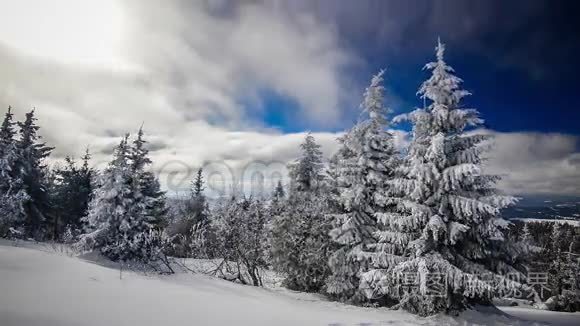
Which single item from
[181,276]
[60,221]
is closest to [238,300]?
[181,276]

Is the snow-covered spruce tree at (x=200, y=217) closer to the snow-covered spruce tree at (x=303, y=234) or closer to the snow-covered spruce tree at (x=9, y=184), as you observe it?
the snow-covered spruce tree at (x=303, y=234)

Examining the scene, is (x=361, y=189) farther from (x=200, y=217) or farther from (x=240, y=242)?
(x=200, y=217)

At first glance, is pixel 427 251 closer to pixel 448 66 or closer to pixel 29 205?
pixel 448 66

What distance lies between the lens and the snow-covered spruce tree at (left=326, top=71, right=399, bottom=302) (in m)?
18.2

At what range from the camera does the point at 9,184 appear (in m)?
26.6

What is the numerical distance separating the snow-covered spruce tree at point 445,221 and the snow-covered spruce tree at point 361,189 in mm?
3899

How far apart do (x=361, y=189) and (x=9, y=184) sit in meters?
26.9

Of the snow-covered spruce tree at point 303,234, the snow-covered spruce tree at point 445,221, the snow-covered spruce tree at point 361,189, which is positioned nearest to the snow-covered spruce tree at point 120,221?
the snow-covered spruce tree at point 303,234

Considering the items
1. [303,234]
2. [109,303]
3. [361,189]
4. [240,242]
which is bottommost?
[109,303]

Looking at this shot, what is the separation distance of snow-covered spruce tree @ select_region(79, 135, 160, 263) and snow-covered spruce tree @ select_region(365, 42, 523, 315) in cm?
1559

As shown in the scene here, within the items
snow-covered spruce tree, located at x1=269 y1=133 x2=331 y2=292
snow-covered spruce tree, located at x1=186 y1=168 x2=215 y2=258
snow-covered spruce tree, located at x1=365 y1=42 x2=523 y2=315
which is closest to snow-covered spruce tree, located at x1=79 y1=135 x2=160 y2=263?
snow-covered spruce tree, located at x1=186 y1=168 x2=215 y2=258

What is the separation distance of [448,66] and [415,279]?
332 inches

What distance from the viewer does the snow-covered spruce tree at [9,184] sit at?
71.9 feet

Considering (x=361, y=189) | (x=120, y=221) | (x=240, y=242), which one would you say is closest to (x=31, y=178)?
(x=120, y=221)
